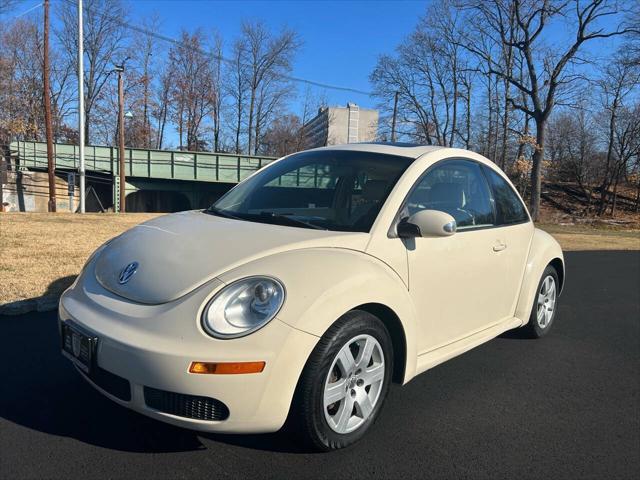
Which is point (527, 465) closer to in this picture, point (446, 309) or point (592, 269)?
point (446, 309)

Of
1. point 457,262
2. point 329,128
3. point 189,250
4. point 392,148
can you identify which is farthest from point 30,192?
point 329,128

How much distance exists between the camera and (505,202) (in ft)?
13.2

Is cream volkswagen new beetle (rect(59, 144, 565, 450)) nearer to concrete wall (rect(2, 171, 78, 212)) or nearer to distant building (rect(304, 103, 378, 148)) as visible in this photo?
concrete wall (rect(2, 171, 78, 212))

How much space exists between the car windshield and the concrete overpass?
105ft

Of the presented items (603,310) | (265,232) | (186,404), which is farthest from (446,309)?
(603,310)

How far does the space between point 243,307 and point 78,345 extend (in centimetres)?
94

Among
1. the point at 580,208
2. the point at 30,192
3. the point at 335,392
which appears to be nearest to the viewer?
the point at 335,392

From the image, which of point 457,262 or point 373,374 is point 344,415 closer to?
point 373,374

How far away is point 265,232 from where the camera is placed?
9.09 feet

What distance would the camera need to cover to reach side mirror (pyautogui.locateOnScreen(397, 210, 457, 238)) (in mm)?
2793

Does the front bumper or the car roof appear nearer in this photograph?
the front bumper

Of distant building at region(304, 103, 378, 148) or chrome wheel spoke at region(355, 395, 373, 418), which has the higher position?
distant building at region(304, 103, 378, 148)

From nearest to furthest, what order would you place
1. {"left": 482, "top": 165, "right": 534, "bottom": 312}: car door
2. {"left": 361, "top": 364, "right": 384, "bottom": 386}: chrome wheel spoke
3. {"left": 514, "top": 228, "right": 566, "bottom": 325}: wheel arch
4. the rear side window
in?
{"left": 361, "top": 364, "right": 384, "bottom": 386}: chrome wheel spoke
{"left": 482, "top": 165, "right": 534, "bottom": 312}: car door
the rear side window
{"left": 514, "top": 228, "right": 566, "bottom": 325}: wheel arch

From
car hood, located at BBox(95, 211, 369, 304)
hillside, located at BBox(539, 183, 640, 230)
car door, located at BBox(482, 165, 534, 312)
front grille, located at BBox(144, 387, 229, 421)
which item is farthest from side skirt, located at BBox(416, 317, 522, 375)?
hillside, located at BBox(539, 183, 640, 230)
